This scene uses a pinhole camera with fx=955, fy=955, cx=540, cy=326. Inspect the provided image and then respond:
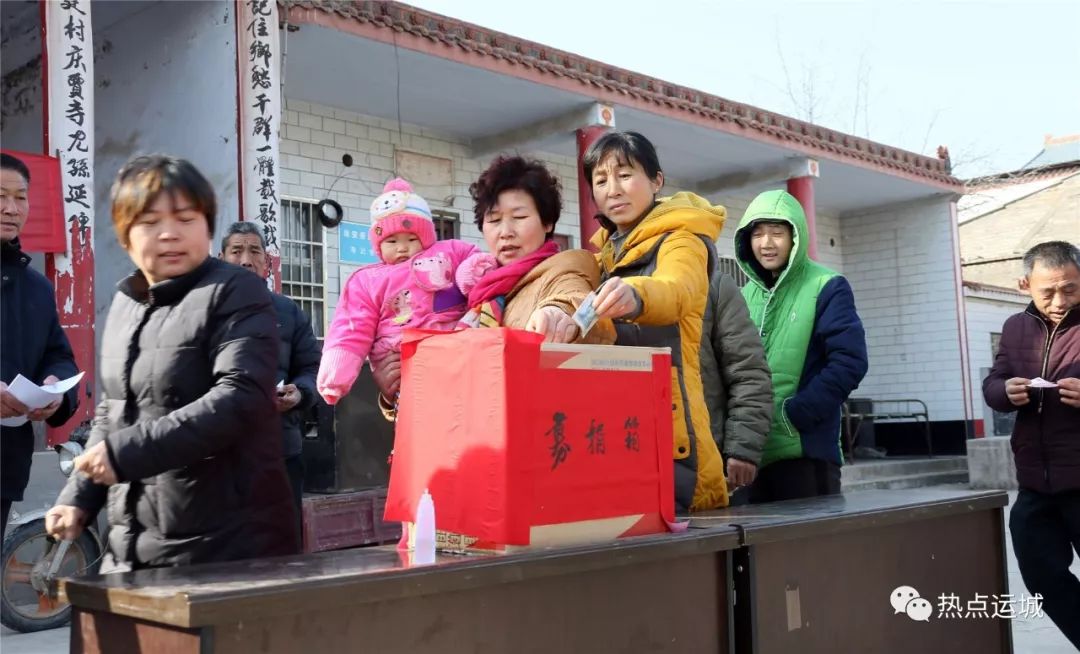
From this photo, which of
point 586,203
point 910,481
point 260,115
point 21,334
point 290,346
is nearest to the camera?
point 21,334

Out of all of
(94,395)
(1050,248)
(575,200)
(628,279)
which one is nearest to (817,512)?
(628,279)

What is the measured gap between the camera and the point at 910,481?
11.6 metres

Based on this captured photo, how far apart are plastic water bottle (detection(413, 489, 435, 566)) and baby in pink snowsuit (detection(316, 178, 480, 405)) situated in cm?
121

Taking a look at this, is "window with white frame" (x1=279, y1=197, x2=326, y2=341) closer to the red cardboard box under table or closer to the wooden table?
the wooden table

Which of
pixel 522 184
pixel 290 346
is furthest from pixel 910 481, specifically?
pixel 522 184

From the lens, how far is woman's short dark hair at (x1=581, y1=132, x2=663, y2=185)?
101 inches

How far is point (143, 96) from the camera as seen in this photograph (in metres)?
7.41

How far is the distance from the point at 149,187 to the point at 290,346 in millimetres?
2011

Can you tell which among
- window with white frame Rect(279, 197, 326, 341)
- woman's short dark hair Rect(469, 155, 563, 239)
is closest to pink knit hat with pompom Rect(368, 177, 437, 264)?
woman's short dark hair Rect(469, 155, 563, 239)

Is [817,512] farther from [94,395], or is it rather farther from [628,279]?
[94,395]

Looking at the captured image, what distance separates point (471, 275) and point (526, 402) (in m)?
1.03

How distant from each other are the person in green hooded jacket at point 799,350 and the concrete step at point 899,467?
24.7 feet

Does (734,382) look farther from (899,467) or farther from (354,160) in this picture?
(899,467)

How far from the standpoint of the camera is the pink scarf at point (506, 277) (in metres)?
2.48
